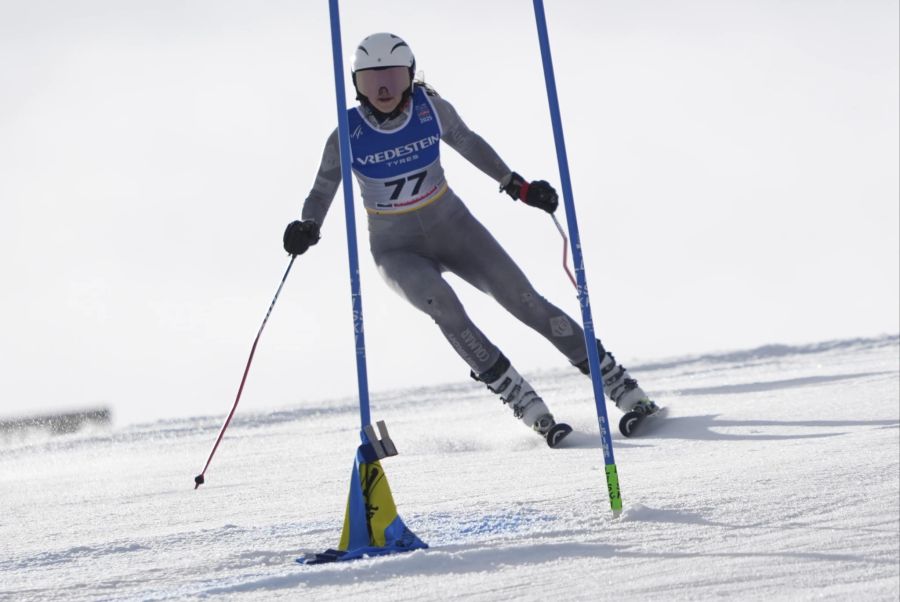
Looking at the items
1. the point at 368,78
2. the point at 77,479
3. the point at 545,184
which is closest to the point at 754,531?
the point at 545,184

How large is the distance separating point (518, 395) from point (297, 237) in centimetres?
176

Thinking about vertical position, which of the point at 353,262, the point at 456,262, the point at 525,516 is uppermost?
the point at 456,262

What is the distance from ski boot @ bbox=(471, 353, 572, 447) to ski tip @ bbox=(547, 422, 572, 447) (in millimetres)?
29

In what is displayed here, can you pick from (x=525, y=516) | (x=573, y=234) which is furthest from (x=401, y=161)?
(x=525, y=516)

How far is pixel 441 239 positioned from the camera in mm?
5094

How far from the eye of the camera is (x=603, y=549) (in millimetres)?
2377

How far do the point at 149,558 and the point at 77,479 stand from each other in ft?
9.81

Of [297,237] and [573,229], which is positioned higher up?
[297,237]

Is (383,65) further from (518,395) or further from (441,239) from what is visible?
(518,395)

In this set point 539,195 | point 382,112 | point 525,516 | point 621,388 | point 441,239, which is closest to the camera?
point 525,516

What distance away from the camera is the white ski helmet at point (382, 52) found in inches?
179

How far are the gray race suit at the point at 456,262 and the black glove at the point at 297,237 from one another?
125 centimetres

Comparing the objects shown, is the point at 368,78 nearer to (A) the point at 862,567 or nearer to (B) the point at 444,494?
(B) the point at 444,494

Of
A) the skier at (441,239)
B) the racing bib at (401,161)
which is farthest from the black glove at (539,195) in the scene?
the racing bib at (401,161)
